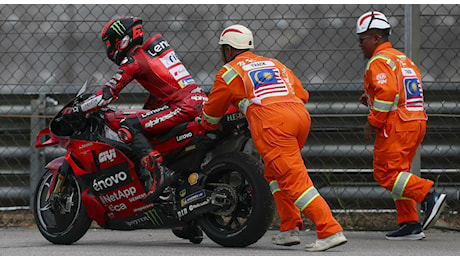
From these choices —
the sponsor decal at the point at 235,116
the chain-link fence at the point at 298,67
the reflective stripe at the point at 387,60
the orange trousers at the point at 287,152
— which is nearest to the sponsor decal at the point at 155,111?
the sponsor decal at the point at 235,116

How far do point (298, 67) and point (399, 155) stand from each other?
1777mm

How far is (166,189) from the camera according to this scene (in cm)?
693

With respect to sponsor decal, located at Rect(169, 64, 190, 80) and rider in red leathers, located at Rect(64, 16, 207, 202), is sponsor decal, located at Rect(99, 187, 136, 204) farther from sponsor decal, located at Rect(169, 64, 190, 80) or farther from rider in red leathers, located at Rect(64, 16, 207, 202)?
sponsor decal, located at Rect(169, 64, 190, 80)

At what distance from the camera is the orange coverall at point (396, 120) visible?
7.36 metres

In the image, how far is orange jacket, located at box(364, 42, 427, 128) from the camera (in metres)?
7.34

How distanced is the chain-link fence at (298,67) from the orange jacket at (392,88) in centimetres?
86

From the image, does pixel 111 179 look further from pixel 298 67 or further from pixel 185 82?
pixel 298 67

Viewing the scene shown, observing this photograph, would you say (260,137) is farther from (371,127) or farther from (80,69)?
(80,69)

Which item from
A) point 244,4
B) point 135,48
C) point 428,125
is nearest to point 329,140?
point 428,125

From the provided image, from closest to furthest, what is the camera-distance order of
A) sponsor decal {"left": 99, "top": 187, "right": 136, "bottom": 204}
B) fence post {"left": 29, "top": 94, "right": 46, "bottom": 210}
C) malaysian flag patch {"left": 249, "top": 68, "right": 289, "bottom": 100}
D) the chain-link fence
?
malaysian flag patch {"left": 249, "top": 68, "right": 289, "bottom": 100}
sponsor decal {"left": 99, "top": 187, "right": 136, "bottom": 204}
the chain-link fence
fence post {"left": 29, "top": 94, "right": 46, "bottom": 210}

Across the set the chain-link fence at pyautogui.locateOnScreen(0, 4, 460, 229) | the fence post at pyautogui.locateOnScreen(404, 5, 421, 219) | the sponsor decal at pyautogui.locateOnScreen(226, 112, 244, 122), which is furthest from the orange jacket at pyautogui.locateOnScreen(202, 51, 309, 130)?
the chain-link fence at pyautogui.locateOnScreen(0, 4, 460, 229)

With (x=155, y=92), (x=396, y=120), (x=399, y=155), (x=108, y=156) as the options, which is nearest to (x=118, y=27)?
(x=155, y=92)

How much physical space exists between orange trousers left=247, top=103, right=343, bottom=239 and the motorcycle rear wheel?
0.11 m

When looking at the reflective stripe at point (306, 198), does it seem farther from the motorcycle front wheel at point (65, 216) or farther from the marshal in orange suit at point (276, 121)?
the motorcycle front wheel at point (65, 216)
